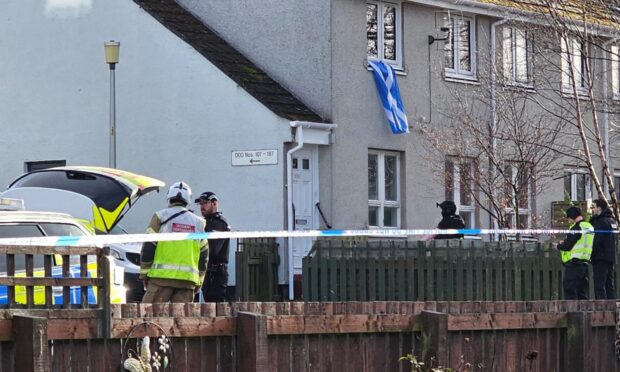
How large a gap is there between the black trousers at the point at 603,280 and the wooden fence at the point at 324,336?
5762mm

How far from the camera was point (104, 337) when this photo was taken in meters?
10.1

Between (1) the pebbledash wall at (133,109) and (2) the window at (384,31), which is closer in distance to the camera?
(1) the pebbledash wall at (133,109)

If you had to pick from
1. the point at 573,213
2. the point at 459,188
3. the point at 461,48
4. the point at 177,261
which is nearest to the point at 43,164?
the point at 459,188

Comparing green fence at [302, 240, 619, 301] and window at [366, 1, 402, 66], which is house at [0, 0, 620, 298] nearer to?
window at [366, 1, 402, 66]

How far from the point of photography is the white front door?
25750 mm

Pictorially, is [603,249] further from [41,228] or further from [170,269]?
[41,228]

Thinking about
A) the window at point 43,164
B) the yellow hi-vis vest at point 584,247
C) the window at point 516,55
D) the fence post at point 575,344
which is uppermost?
the window at point 516,55

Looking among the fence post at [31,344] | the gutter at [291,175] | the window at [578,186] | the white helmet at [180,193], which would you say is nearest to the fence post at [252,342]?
the fence post at [31,344]

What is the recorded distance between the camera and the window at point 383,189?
27.3 metres

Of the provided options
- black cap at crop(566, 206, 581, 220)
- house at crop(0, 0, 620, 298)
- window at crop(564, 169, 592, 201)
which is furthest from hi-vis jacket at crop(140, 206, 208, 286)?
window at crop(564, 169, 592, 201)

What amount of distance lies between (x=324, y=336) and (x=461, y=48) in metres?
18.3

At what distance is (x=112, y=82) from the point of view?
25219mm

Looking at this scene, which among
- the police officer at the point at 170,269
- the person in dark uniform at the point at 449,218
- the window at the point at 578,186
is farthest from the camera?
the window at the point at 578,186

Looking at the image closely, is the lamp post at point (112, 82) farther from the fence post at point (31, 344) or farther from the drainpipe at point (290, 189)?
the fence post at point (31, 344)
